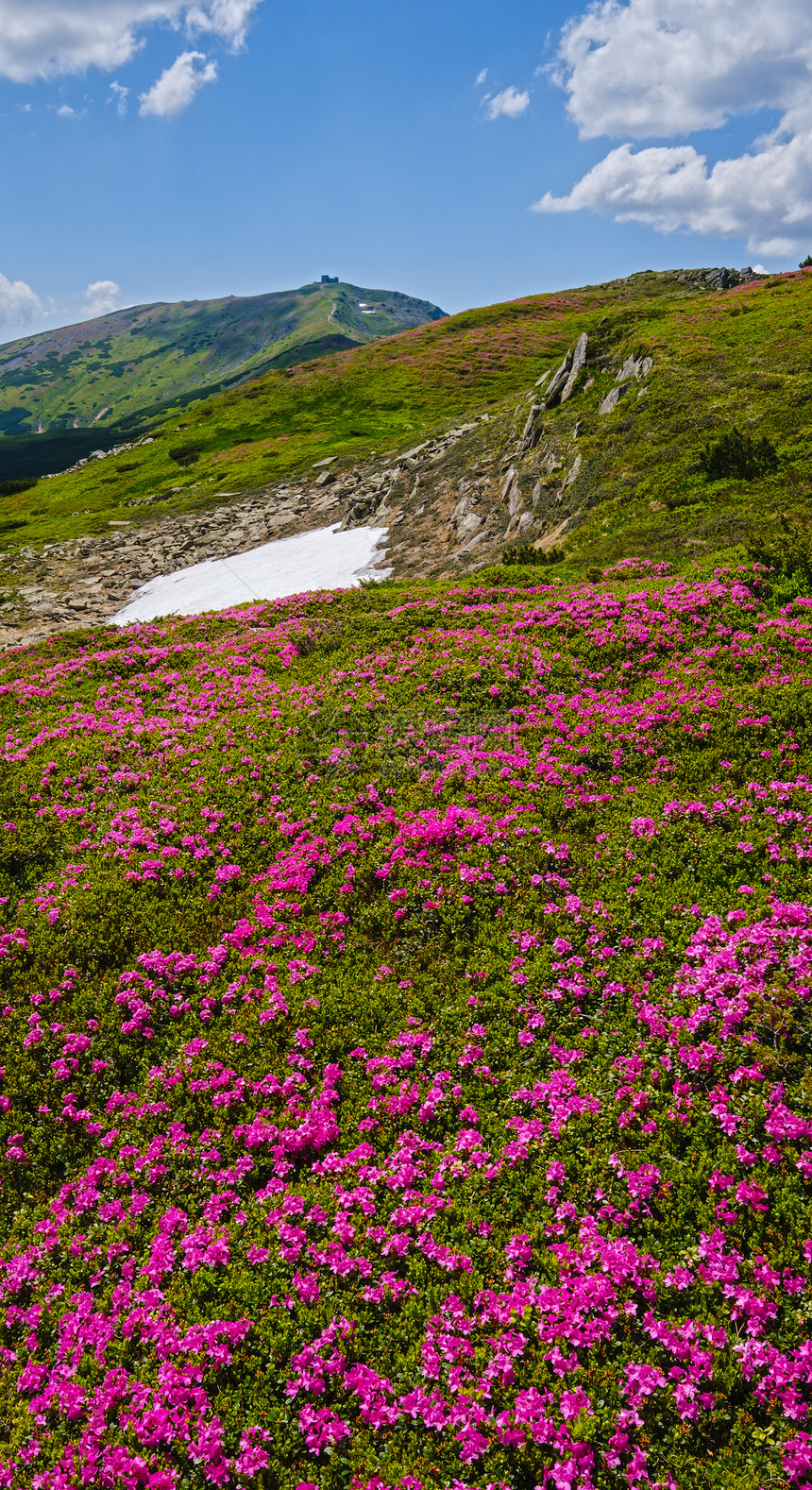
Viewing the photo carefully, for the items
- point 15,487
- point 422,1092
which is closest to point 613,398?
point 422,1092

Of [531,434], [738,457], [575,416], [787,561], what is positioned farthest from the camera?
[531,434]

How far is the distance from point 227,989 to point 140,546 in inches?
2580

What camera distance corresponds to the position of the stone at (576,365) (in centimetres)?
4856

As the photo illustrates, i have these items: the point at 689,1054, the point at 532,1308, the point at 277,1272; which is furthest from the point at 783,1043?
the point at 277,1272

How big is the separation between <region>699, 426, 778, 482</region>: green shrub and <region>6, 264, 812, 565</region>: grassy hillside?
1.56 feet

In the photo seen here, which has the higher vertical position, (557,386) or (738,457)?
(557,386)

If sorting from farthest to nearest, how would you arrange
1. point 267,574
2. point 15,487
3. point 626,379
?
point 15,487 < point 267,574 < point 626,379

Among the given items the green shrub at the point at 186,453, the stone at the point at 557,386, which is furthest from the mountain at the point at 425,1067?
the green shrub at the point at 186,453

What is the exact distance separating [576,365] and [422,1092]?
54.0 meters

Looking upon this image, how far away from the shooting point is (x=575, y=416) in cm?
4509

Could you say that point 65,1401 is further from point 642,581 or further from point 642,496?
point 642,496

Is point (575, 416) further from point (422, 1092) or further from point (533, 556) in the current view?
point (422, 1092)

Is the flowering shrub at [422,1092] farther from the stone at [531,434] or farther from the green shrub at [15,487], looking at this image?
the green shrub at [15,487]

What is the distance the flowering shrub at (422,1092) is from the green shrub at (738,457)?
12.5 meters
